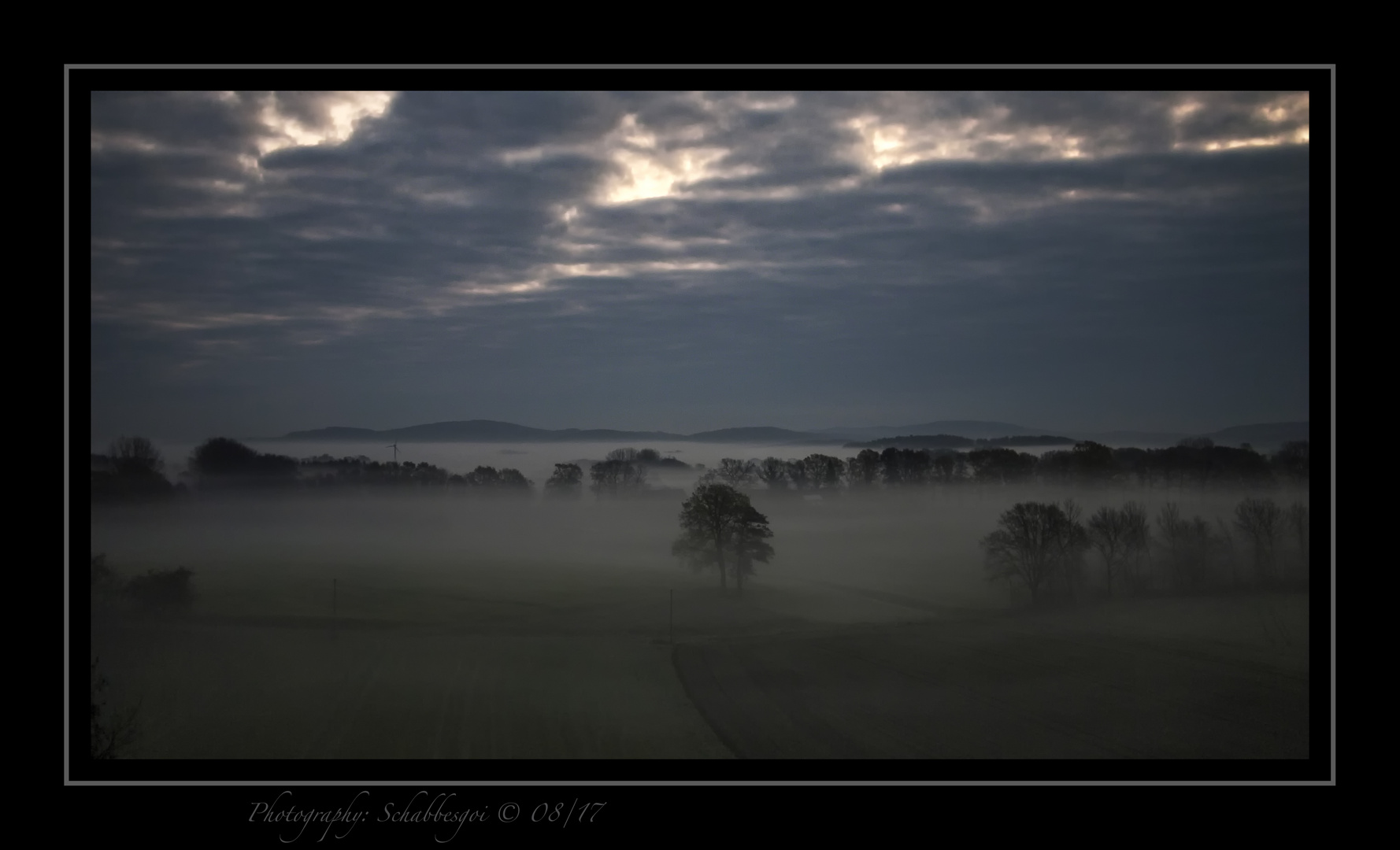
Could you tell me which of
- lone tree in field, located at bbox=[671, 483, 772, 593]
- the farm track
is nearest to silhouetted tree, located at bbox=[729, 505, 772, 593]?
lone tree in field, located at bbox=[671, 483, 772, 593]

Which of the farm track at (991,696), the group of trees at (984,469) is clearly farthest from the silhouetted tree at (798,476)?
the farm track at (991,696)

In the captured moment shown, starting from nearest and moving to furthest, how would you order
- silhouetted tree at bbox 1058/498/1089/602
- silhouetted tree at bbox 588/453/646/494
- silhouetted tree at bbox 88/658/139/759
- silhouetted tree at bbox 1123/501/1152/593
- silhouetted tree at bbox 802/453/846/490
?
silhouetted tree at bbox 88/658/139/759 < silhouetted tree at bbox 802/453/846/490 < silhouetted tree at bbox 588/453/646/494 < silhouetted tree at bbox 1123/501/1152/593 < silhouetted tree at bbox 1058/498/1089/602

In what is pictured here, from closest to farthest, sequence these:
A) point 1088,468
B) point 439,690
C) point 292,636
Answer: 1. point 439,690
2. point 292,636
3. point 1088,468

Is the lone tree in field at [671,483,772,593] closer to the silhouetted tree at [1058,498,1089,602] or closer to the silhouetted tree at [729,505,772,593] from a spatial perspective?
the silhouetted tree at [729,505,772,593]

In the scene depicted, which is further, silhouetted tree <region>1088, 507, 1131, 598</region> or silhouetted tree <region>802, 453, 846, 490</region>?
silhouetted tree <region>1088, 507, 1131, 598</region>

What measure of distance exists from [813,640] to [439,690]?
7.63 meters

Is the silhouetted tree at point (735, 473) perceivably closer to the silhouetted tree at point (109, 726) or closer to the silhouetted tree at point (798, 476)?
the silhouetted tree at point (798, 476)

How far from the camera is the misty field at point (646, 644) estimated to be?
11.1 m

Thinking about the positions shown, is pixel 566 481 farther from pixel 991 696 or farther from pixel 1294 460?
pixel 1294 460

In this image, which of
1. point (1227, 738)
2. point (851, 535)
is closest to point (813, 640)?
point (851, 535)

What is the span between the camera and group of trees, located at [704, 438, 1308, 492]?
Result: 1759 centimetres

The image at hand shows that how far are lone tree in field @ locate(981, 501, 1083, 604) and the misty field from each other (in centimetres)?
41
